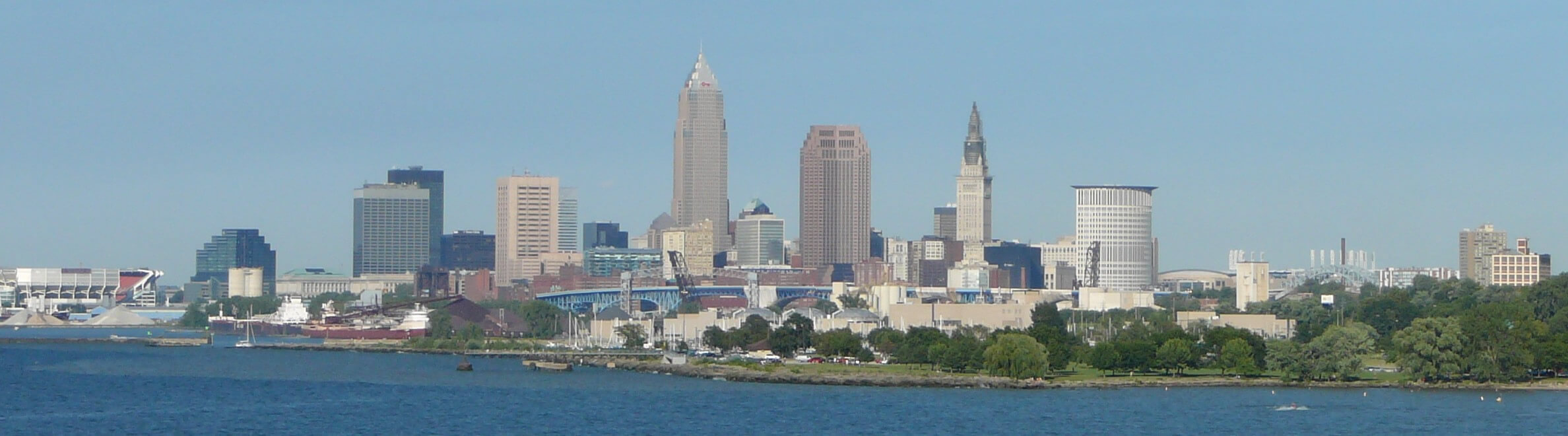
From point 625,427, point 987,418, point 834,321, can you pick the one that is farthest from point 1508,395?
point 834,321

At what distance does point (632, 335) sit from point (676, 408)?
62.9 m

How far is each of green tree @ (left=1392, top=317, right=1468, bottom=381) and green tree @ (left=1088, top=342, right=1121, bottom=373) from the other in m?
12.0

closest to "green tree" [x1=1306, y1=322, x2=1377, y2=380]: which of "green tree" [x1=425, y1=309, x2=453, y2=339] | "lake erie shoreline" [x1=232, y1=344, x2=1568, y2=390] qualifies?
"lake erie shoreline" [x1=232, y1=344, x2=1568, y2=390]

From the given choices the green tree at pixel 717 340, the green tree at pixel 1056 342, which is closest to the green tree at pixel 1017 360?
the green tree at pixel 1056 342

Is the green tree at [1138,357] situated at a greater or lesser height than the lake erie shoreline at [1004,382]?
greater

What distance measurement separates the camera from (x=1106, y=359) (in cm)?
10369

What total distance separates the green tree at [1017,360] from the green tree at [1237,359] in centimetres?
790

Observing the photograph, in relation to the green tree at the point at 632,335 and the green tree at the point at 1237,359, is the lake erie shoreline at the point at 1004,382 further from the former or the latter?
the green tree at the point at 632,335

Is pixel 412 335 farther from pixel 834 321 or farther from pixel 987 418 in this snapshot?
pixel 987 418

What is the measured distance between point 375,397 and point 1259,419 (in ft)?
115

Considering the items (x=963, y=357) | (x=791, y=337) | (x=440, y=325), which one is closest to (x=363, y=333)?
(x=440, y=325)

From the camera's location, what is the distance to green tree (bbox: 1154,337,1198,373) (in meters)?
103

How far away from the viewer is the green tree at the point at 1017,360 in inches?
3932

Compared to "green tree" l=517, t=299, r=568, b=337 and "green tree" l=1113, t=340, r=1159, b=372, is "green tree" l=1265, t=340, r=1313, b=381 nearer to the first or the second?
"green tree" l=1113, t=340, r=1159, b=372
